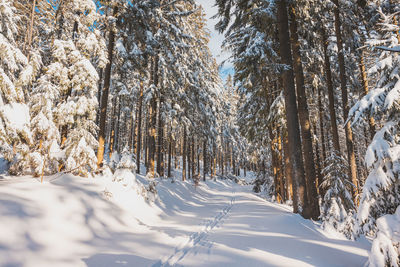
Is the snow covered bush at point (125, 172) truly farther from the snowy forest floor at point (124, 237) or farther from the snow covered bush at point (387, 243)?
the snow covered bush at point (387, 243)

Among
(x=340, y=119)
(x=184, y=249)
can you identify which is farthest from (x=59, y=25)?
(x=340, y=119)

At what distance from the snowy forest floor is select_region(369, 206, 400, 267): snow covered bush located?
124 cm

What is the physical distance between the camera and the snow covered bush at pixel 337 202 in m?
6.43

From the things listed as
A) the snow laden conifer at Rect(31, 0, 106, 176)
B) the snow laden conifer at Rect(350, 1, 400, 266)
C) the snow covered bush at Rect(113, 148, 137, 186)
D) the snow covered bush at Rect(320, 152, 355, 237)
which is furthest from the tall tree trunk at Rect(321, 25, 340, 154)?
the snow laden conifer at Rect(31, 0, 106, 176)

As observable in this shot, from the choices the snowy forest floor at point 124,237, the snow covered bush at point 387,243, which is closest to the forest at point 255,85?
the snow covered bush at point 387,243

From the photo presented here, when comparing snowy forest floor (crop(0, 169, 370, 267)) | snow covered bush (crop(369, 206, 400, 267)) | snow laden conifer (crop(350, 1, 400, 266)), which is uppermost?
snow laden conifer (crop(350, 1, 400, 266))

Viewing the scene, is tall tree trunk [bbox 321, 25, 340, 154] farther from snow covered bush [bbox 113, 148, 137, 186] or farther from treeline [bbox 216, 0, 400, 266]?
snow covered bush [bbox 113, 148, 137, 186]

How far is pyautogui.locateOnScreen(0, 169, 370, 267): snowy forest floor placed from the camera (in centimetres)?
430

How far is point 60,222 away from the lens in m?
5.33

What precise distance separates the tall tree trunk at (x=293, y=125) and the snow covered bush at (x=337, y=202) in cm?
73

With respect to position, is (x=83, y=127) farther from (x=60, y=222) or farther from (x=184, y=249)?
(x=184, y=249)

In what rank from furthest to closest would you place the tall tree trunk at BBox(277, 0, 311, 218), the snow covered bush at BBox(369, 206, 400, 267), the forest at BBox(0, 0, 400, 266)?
the tall tree trunk at BBox(277, 0, 311, 218)
the forest at BBox(0, 0, 400, 266)
the snow covered bush at BBox(369, 206, 400, 267)

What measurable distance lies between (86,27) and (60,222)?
9.48 m

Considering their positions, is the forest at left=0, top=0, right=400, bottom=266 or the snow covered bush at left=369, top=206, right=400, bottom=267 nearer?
the snow covered bush at left=369, top=206, right=400, bottom=267
